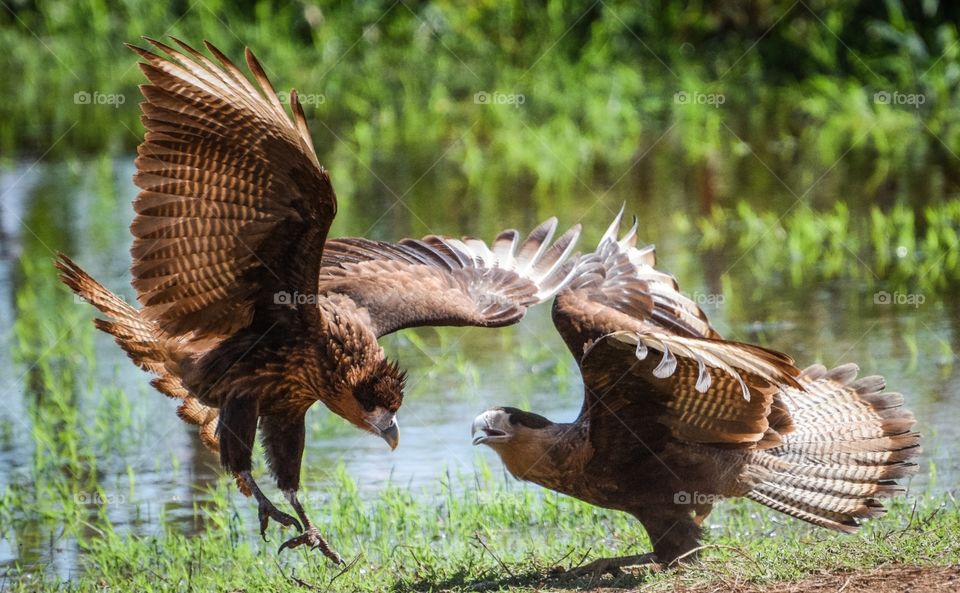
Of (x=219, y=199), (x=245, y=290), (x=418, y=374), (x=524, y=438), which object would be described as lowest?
(x=524, y=438)

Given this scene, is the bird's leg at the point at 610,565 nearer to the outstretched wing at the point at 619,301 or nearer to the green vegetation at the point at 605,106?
the outstretched wing at the point at 619,301

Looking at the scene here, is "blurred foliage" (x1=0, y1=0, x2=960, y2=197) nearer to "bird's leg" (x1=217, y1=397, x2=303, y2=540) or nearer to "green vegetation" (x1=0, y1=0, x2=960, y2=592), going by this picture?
A: "green vegetation" (x1=0, y1=0, x2=960, y2=592)

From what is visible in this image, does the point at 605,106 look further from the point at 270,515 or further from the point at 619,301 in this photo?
the point at 270,515

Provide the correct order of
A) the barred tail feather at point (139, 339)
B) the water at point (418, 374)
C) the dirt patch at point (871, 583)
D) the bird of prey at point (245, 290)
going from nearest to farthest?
the dirt patch at point (871, 583), the bird of prey at point (245, 290), the barred tail feather at point (139, 339), the water at point (418, 374)

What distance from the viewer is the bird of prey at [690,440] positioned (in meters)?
5.36

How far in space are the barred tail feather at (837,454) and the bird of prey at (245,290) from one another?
4.78ft

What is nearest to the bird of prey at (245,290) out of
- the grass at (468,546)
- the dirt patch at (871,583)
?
the grass at (468,546)

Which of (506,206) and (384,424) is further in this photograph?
(506,206)

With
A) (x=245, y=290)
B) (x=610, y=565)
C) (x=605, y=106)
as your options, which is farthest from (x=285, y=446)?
(x=605, y=106)

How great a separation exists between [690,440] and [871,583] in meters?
0.97

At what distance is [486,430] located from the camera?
549 centimetres

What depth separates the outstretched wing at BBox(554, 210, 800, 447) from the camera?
15.8 feet

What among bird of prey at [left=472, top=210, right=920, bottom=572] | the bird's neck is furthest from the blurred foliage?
the bird's neck

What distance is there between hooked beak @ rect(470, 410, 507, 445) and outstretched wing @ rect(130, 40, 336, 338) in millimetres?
743
